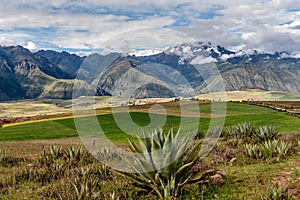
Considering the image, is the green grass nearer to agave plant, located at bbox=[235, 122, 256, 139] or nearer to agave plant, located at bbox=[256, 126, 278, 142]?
agave plant, located at bbox=[235, 122, 256, 139]

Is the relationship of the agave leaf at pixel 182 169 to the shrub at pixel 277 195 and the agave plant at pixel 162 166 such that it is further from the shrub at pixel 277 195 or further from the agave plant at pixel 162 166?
the shrub at pixel 277 195

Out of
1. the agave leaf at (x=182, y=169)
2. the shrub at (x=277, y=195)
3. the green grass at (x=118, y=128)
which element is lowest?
the green grass at (x=118, y=128)

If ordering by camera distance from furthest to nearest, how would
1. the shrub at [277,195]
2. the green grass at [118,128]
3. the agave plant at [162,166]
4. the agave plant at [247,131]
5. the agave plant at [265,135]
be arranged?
the green grass at [118,128]
the agave plant at [247,131]
the agave plant at [265,135]
the agave plant at [162,166]
the shrub at [277,195]

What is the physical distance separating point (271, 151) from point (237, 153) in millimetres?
1532

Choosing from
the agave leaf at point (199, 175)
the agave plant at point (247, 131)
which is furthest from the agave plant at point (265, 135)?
the agave leaf at point (199, 175)

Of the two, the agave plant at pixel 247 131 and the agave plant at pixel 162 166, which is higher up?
the agave plant at pixel 162 166

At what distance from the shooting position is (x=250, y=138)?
57.4 feet

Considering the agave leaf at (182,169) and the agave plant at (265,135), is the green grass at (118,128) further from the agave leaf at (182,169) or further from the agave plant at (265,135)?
the agave leaf at (182,169)

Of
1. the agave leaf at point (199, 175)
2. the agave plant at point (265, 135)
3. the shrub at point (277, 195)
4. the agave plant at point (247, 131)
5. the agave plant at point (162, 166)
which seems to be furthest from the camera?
the agave plant at point (247, 131)

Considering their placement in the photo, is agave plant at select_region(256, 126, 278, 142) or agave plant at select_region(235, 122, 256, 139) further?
agave plant at select_region(235, 122, 256, 139)

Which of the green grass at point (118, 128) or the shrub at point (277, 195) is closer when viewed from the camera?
the shrub at point (277, 195)

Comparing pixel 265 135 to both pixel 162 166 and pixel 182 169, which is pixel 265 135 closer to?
pixel 182 169

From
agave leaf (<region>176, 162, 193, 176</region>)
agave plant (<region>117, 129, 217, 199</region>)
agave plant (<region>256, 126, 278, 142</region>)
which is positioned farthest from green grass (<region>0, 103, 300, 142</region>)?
agave leaf (<region>176, 162, 193, 176</region>)

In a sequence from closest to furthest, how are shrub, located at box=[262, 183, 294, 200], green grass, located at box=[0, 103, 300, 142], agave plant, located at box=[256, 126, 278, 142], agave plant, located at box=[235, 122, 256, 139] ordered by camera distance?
1. shrub, located at box=[262, 183, 294, 200]
2. agave plant, located at box=[256, 126, 278, 142]
3. agave plant, located at box=[235, 122, 256, 139]
4. green grass, located at box=[0, 103, 300, 142]
